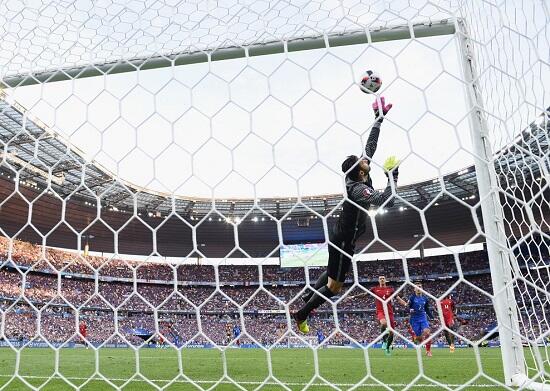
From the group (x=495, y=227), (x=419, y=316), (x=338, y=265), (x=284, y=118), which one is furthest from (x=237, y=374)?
(x=419, y=316)

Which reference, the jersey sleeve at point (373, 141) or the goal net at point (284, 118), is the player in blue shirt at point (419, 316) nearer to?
the goal net at point (284, 118)

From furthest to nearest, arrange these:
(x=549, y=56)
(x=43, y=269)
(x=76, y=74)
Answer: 1. (x=43, y=269)
2. (x=76, y=74)
3. (x=549, y=56)

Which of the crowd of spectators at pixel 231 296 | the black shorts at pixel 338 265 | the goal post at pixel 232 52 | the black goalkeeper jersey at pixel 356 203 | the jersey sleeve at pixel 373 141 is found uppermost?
the crowd of spectators at pixel 231 296

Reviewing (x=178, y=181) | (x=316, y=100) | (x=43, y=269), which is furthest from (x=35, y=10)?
(x=43, y=269)

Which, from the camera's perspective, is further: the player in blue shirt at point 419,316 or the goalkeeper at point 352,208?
the player in blue shirt at point 419,316

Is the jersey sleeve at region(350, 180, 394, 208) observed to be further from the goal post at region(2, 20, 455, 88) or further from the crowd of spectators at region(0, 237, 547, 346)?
the crowd of spectators at region(0, 237, 547, 346)

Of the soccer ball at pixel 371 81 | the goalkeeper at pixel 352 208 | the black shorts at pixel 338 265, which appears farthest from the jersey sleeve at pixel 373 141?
the black shorts at pixel 338 265

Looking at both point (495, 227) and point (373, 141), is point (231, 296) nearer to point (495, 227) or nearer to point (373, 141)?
point (495, 227)

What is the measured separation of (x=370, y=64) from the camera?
6.96ft

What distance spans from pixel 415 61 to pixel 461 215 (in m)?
23.9

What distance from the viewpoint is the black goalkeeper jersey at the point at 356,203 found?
236 cm

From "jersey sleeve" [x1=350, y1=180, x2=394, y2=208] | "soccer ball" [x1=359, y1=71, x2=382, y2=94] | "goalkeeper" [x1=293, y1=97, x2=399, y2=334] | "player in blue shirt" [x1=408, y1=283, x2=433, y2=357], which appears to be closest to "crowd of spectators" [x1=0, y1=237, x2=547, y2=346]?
"player in blue shirt" [x1=408, y1=283, x2=433, y2=357]

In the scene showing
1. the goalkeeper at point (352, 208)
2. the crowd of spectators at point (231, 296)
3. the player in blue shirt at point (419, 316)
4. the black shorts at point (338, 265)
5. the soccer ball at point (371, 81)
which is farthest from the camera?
the crowd of spectators at point (231, 296)

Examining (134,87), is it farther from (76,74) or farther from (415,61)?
(415,61)
